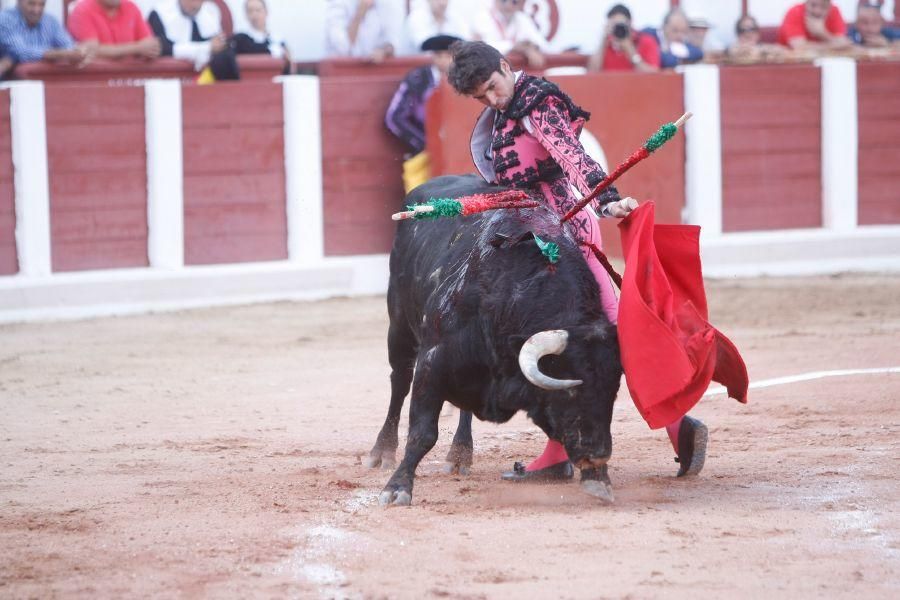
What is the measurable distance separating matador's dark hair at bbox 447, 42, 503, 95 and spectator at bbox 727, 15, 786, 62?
18.1 feet

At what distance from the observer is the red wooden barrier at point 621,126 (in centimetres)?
Result: 761

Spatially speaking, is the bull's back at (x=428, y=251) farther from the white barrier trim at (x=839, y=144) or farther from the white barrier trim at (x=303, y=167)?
the white barrier trim at (x=839, y=144)

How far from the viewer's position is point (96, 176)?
7.20 metres

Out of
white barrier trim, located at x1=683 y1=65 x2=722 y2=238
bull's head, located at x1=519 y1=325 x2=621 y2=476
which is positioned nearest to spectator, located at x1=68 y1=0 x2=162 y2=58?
white barrier trim, located at x1=683 y1=65 x2=722 y2=238

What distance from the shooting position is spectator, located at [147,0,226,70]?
7555 mm

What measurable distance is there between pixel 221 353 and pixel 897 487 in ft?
11.2

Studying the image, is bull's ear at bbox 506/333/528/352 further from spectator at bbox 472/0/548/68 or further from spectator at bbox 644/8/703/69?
spectator at bbox 644/8/703/69

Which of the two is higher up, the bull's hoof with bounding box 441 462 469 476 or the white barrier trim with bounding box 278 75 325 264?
the white barrier trim with bounding box 278 75 325 264

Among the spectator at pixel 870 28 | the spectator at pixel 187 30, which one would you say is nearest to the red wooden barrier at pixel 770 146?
the spectator at pixel 870 28

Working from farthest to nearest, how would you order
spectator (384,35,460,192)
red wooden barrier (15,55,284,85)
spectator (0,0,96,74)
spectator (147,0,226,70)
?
1. spectator (384,35,460,192)
2. spectator (147,0,226,70)
3. red wooden barrier (15,55,284,85)
4. spectator (0,0,96,74)

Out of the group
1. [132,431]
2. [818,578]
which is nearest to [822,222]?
[132,431]

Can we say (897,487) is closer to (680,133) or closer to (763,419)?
(763,419)

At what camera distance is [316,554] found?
284 centimetres

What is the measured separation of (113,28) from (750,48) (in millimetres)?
3931
